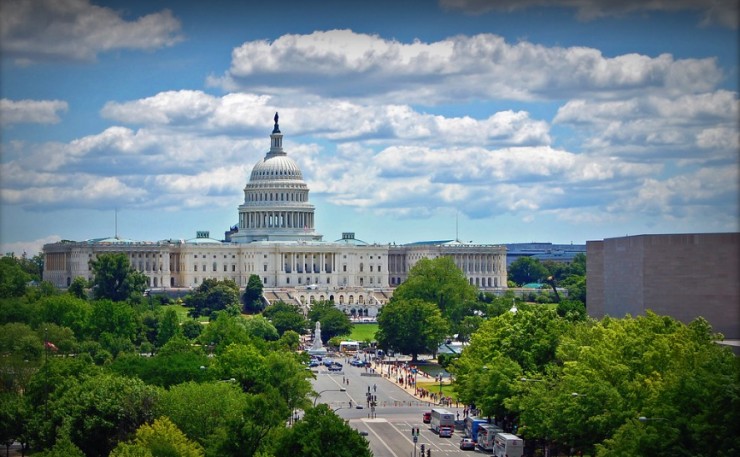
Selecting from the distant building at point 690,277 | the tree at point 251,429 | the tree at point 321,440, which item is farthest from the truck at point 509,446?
the distant building at point 690,277

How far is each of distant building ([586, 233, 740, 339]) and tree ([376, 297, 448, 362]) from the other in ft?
171

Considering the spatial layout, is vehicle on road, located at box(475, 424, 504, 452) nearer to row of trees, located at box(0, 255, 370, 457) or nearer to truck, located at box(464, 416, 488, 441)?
truck, located at box(464, 416, 488, 441)

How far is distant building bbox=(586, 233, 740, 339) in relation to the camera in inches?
4454

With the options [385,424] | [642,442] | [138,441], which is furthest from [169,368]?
[642,442]

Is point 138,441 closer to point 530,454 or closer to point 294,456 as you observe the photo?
point 294,456

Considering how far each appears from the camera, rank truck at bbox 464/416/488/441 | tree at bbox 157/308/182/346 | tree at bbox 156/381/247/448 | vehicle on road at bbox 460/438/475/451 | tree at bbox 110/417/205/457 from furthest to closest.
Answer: tree at bbox 157/308/182/346, truck at bbox 464/416/488/441, vehicle on road at bbox 460/438/475/451, tree at bbox 156/381/247/448, tree at bbox 110/417/205/457

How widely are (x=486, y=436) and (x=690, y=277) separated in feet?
81.2

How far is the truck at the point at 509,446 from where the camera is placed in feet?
297

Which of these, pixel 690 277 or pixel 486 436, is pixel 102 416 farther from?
pixel 690 277

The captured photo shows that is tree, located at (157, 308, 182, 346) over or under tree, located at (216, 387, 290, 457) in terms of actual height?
over

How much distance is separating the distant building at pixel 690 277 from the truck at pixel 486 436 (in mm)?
21498

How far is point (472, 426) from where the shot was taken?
10225cm

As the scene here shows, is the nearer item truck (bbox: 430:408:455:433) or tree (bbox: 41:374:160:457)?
tree (bbox: 41:374:160:457)

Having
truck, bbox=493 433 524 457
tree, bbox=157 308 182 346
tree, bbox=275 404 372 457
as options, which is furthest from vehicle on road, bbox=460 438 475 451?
tree, bbox=157 308 182 346
